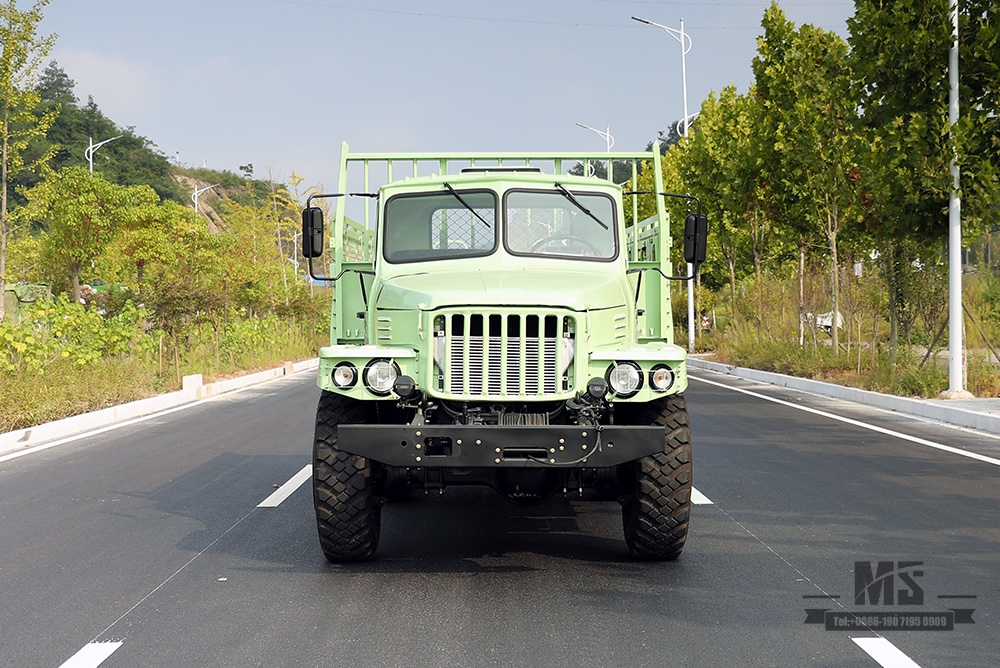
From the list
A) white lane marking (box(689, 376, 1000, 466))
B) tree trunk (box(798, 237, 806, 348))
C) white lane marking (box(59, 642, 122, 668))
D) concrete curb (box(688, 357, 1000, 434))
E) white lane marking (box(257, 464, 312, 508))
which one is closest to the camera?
white lane marking (box(59, 642, 122, 668))

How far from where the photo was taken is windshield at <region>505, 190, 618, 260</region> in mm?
8070

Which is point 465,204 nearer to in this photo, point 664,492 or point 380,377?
point 380,377

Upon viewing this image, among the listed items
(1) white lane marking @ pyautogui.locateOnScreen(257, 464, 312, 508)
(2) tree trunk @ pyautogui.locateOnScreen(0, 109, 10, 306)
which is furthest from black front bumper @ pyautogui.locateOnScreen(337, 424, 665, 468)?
(2) tree trunk @ pyautogui.locateOnScreen(0, 109, 10, 306)

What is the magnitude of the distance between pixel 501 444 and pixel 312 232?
2.89 metres

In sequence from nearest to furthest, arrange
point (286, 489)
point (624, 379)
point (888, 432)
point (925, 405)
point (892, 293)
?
point (624, 379), point (286, 489), point (888, 432), point (925, 405), point (892, 293)

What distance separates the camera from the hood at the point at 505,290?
6602 mm

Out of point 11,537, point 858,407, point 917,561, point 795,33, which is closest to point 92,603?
point 11,537

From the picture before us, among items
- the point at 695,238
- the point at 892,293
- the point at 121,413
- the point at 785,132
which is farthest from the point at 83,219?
the point at 695,238

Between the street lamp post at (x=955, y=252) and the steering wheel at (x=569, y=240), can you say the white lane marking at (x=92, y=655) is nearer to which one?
the steering wheel at (x=569, y=240)

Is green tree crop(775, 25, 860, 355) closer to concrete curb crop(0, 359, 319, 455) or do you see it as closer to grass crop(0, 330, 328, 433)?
concrete curb crop(0, 359, 319, 455)

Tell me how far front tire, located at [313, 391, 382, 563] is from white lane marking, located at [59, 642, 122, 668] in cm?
170

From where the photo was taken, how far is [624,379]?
21.3 feet

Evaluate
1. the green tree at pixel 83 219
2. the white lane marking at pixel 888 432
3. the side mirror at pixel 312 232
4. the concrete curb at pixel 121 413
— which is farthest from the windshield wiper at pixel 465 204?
the green tree at pixel 83 219

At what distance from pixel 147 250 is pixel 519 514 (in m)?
26.6
